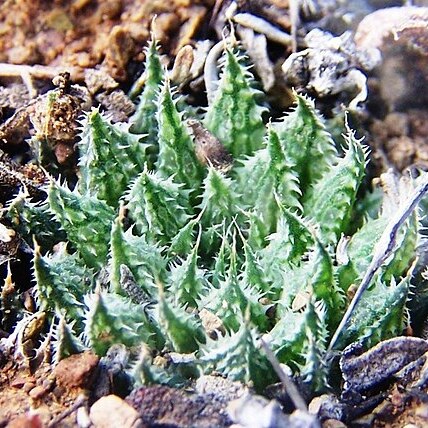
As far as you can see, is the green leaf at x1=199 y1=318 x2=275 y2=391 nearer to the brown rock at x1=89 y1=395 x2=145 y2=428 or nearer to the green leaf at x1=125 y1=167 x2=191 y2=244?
the brown rock at x1=89 y1=395 x2=145 y2=428

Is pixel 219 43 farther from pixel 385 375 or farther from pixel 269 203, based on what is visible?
pixel 385 375

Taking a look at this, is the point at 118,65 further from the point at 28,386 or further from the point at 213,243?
the point at 28,386

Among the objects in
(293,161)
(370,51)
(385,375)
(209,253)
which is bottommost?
(385,375)

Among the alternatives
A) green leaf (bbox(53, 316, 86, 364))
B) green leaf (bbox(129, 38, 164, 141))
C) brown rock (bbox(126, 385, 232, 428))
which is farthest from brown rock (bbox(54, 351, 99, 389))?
green leaf (bbox(129, 38, 164, 141))

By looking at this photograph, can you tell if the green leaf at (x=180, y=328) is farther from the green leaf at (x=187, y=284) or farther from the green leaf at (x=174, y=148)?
the green leaf at (x=174, y=148)

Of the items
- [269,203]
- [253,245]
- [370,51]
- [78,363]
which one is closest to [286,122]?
[269,203]

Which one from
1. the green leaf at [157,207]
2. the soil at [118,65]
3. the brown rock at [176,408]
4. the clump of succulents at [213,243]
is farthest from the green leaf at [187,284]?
the soil at [118,65]

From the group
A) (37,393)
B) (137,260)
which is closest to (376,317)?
(137,260)
